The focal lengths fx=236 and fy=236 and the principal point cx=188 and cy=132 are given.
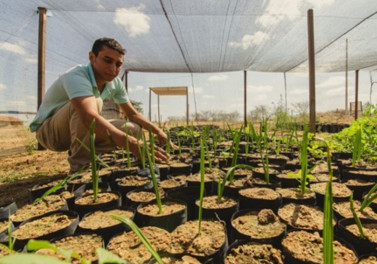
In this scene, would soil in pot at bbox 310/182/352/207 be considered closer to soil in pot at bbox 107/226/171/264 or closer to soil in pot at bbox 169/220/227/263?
soil in pot at bbox 169/220/227/263

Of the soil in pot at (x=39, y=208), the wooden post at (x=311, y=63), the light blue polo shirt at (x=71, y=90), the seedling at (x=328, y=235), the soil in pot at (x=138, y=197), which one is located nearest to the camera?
the seedling at (x=328, y=235)

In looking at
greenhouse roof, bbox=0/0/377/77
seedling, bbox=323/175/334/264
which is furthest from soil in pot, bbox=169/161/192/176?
greenhouse roof, bbox=0/0/377/77

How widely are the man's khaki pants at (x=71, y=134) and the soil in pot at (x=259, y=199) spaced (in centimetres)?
102

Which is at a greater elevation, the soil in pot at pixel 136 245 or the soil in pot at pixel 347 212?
the soil in pot at pixel 347 212

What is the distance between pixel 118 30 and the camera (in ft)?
14.1

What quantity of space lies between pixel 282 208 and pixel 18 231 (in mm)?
969

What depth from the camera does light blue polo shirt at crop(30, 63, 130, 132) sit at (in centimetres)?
174

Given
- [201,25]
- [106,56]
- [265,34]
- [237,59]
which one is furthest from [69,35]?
[237,59]

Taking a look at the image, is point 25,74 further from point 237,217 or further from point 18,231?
point 237,217

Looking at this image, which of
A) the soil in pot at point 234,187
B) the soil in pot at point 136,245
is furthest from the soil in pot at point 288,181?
the soil in pot at point 136,245

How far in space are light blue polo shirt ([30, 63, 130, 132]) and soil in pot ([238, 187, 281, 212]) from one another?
1.32m

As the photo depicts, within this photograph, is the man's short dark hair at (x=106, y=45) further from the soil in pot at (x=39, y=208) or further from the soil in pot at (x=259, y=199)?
the soil in pot at (x=259, y=199)

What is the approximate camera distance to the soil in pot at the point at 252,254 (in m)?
0.61

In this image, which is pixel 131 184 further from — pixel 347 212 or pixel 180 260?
pixel 347 212
